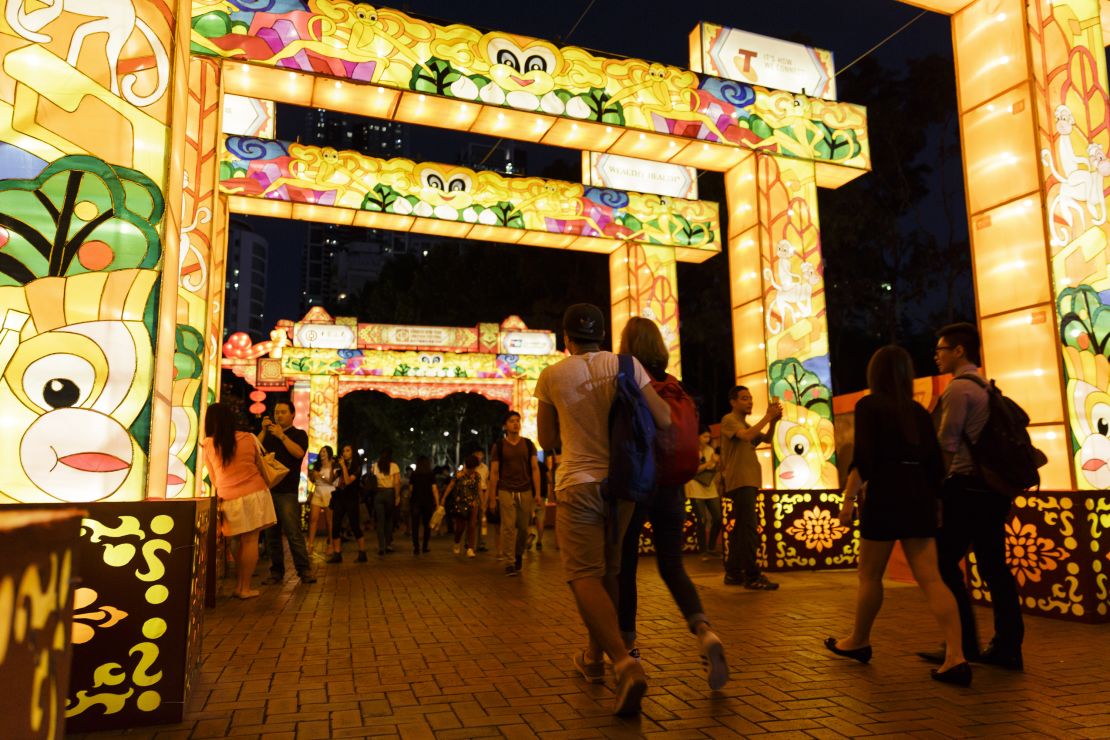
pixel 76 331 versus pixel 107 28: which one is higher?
pixel 107 28

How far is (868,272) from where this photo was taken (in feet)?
79.1

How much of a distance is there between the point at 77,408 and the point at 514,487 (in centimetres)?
575

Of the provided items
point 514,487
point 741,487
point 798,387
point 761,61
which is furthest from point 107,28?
point 761,61

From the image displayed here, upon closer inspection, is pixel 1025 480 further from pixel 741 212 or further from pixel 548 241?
pixel 548 241

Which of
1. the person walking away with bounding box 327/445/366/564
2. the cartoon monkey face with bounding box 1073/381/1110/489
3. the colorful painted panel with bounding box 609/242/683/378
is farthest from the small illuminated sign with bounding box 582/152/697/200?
the cartoon monkey face with bounding box 1073/381/1110/489

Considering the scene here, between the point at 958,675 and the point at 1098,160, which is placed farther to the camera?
the point at 1098,160

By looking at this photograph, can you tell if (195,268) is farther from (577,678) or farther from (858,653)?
(858,653)

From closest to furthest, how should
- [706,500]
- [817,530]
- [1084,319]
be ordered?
[1084,319]
[817,530]
[706,500]

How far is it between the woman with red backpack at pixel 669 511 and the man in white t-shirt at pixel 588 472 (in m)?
0.14

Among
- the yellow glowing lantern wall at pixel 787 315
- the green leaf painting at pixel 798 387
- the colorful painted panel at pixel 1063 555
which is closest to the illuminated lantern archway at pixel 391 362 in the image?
the yellow glowing lantern wall at pixel 787 315

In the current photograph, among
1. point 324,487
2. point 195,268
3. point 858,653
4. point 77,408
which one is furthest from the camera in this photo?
point 324,487

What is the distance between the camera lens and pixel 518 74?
7.95m

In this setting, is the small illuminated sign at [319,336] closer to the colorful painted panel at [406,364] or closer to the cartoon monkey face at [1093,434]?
the colorful painted panel at [406,364]

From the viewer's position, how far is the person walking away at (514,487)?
28.4 feet
